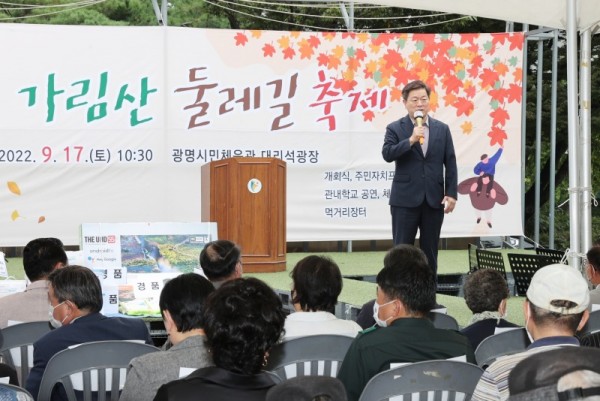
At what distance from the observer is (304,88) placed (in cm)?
905

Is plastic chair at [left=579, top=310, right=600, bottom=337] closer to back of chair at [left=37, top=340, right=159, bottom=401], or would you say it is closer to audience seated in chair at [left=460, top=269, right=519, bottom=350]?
audience seated in chair at [left=460, top=269, right=519, bottom=350]

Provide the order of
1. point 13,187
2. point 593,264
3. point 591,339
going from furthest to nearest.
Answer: point 13,187, point 593,264, point 591,339

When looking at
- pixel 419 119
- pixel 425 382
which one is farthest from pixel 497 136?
pixel 425 382

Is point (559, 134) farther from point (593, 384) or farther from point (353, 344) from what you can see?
point (593, 384)

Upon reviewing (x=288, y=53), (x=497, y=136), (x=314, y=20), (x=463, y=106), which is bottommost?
(x=497, y=136)

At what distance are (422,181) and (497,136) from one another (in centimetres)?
420

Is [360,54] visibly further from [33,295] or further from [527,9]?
[33,295]

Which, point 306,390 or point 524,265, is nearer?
point 306,390

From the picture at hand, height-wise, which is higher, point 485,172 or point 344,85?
point 344,85

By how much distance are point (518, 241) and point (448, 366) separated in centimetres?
744

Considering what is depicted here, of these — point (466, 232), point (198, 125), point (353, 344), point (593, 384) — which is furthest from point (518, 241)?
point (593, 384)

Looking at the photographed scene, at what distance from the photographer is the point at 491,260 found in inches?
273

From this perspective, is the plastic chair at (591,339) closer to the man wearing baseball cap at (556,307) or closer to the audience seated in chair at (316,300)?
the audience seated in chair at (316,300)

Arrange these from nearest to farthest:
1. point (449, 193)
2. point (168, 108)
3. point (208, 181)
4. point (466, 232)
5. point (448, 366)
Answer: point (448, 366)
point (449, 193)
point (208, 181)
point (168, 108)
point (466, 232)
